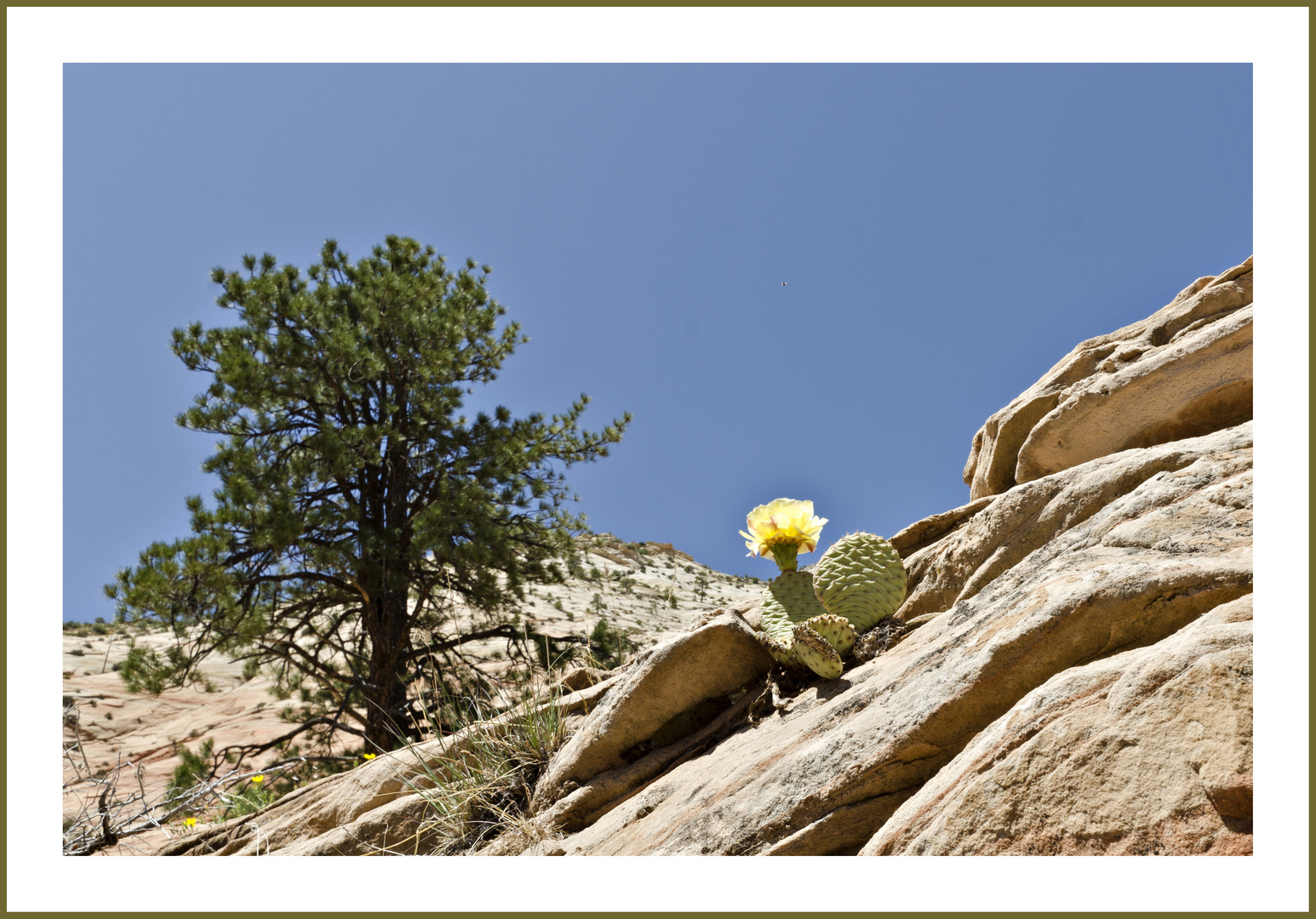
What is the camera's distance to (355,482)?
10.6 metres

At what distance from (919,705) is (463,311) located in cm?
983

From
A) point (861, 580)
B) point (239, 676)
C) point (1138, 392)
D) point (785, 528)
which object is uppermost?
point (1138, 392)

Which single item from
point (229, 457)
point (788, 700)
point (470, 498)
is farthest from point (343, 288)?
point (788, 700)

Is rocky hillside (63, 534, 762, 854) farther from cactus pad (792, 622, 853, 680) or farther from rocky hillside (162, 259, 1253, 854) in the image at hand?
cactus pad (792, 622, 853, 680)

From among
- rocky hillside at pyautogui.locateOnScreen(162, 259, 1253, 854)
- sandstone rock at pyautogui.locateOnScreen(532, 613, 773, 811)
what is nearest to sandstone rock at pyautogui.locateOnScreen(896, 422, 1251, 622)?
rocky hillside at pyautogui.locateOnScreen(162, 259, 1253, 854)

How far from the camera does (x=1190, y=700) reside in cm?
155

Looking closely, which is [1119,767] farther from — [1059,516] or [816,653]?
[1059,516]

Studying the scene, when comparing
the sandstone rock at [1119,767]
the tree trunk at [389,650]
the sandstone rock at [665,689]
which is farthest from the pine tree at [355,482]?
the sandstone rock at [1119,767]

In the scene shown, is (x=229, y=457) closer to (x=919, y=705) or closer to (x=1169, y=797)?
(x=919, y=705)

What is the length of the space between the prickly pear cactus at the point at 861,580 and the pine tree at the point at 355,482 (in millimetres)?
6086

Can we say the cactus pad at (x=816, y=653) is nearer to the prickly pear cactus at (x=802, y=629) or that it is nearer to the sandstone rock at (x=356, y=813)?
the prickly pear cactus at (x=802, y=629)

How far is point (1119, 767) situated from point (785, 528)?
81.1 inches

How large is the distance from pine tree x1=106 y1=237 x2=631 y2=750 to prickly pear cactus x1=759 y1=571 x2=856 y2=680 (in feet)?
19.3

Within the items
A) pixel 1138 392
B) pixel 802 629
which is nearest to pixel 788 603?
pixel 802 629
